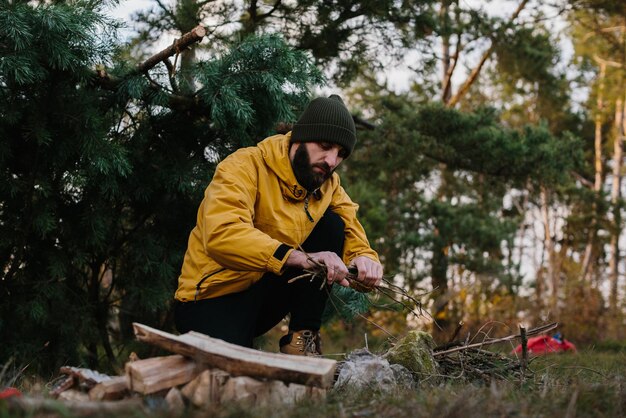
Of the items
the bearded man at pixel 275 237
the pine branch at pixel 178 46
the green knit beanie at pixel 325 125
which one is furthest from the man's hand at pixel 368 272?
the pine branch at pixel 178 46

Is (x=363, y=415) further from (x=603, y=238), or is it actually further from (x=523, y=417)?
(x=603, y=238)

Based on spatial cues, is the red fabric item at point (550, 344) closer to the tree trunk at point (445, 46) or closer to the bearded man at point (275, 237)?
the tree trunk at point (445, 46)

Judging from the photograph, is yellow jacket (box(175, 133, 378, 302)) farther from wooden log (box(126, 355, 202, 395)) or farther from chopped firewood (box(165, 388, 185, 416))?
chopped firewood (box(165, 388, 185, 416))

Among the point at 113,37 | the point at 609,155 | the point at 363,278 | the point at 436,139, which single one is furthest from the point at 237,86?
the point at 609,155

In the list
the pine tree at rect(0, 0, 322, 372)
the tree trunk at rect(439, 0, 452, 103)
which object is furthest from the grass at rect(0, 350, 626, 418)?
the tree trunk at rect(439, 0, 452, 103)

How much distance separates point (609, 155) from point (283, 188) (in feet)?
72.4

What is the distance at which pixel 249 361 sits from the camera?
6.82 ft

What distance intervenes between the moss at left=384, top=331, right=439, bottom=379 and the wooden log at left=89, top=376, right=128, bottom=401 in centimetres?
144

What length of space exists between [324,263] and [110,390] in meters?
1.09

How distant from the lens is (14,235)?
3.86 metres

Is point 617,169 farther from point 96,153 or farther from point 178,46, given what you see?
point 96,153

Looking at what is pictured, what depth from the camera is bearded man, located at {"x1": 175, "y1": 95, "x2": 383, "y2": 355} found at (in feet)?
9.39

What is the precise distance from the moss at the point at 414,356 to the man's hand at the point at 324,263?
55 cm

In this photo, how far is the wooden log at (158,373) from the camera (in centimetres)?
205
